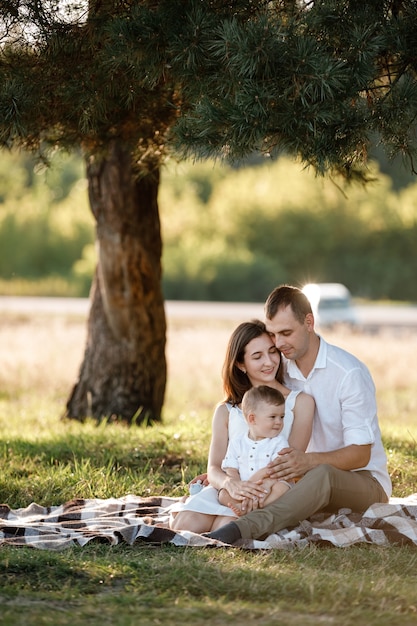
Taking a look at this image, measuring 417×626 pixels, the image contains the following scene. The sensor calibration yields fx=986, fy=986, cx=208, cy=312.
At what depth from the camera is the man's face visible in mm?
4609

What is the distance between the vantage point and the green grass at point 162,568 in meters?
3.27

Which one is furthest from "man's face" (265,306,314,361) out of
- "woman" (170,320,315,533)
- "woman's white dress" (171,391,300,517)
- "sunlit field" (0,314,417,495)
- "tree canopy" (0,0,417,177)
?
"sunlit field" (0,314,417,495)

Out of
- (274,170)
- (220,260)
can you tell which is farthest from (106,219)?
(274,170)

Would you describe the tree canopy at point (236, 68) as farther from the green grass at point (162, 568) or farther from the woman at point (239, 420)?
the green grass at point (162, 568)

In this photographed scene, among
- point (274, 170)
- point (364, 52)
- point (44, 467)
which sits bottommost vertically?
point (44, 467)

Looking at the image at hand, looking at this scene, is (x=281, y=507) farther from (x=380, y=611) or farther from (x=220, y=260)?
(x=220, y=260)

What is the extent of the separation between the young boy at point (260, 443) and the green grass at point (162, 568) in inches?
15.7

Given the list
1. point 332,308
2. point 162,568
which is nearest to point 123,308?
point 162,568

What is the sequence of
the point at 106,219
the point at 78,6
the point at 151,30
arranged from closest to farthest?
the point at 151,30
the point at 78,6
the point at 106,219

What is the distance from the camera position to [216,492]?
467 cm

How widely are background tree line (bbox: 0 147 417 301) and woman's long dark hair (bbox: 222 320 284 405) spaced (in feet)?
78.3

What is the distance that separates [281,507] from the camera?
14.4 ft

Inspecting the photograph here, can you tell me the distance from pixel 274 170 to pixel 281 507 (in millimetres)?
29114

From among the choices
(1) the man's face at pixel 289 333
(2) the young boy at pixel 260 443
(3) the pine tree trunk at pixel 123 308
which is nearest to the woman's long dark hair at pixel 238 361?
(1) the man's face at pixel 289 333
